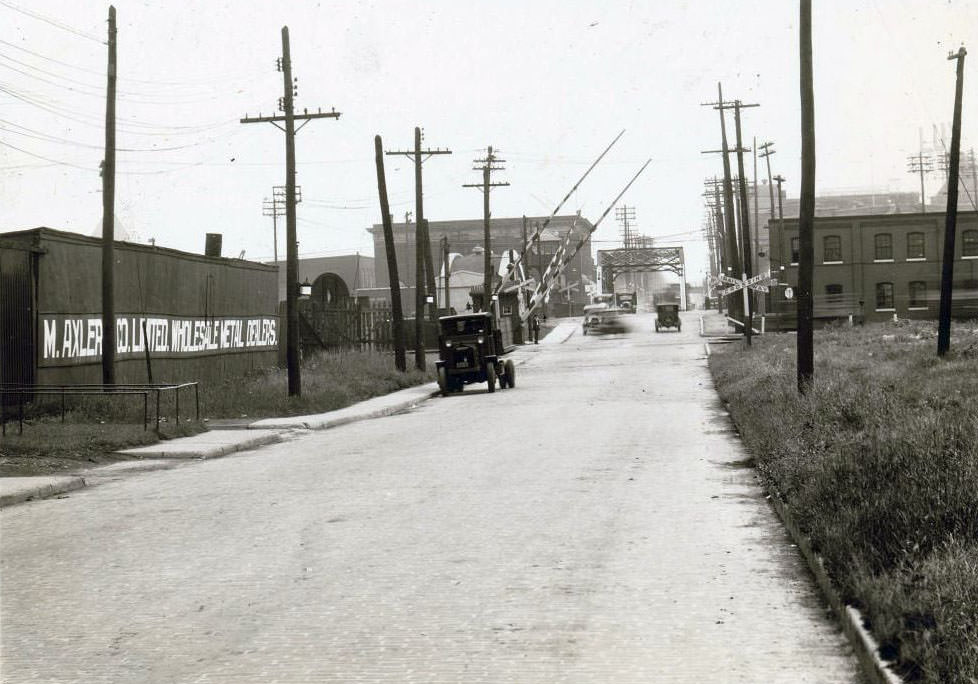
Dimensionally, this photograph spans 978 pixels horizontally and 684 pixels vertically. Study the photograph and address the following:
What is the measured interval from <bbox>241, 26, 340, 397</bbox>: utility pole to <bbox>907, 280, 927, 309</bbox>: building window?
5357cm

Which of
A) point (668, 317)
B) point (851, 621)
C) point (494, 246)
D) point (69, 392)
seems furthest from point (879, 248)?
point (494, 246)

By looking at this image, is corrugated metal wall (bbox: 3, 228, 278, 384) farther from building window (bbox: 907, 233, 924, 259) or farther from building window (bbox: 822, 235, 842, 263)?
building window (bbox: 907, 233, 924, 259)

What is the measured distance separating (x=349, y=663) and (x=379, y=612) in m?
1.05

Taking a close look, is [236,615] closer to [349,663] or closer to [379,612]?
[379,612]

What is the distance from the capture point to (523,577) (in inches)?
308

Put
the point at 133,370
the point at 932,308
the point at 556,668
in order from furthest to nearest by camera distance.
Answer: the point at 932,308
the point at 133,370
the point at 556,668

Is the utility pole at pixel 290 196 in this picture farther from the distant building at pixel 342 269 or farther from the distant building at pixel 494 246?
the distant building at pixel 494 246

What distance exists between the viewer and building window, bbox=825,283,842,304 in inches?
2842

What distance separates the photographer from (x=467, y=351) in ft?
104

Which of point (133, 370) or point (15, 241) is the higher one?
point (15, 241)

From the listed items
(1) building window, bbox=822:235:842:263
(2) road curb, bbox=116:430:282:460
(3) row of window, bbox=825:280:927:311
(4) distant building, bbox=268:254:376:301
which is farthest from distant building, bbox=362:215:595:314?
(2) road curb, bbox=116:430:282:460

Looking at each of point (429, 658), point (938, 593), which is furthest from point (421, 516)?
point (938, 593)

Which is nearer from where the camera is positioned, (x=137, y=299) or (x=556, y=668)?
(x=556, y=668)

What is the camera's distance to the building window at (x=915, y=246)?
72750 millimetres
